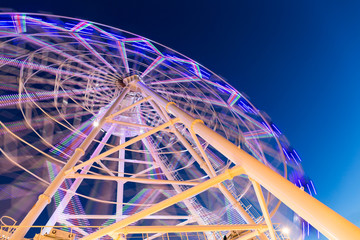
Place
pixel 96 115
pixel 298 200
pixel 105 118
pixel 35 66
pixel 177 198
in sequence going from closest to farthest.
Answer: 1. pixel 298 200
2. pixel 177 198
3. pixel 105 118
4. pixel 35 66
5. pixel 96 115

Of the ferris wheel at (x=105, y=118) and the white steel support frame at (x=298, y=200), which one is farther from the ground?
the ferris wheel at (x=105, y=118)

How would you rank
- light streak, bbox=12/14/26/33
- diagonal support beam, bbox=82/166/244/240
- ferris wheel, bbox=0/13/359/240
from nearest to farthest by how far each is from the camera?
diagonal support beam, bbox=82/166/244/240
light streak, bbox=12/14/26/33
ferris wheel, bbox=0/13/359/240

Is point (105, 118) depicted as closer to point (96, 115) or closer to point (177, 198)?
point (96, 115)

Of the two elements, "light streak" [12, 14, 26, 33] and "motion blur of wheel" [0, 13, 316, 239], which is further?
"motion blur of wheel" [0, 13, 316, 239]

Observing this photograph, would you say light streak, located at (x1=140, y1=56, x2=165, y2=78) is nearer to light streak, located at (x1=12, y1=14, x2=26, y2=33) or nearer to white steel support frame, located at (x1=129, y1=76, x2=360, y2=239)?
light streak, located at (x1=12, y1=14, x2=26, y2=33)

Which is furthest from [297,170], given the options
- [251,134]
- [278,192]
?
[278,192]

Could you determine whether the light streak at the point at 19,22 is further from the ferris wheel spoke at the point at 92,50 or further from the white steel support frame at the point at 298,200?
the white steel support frame at the point at 298,200

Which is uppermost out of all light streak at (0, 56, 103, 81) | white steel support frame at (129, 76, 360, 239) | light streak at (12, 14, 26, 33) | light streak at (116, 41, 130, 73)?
light streak at (116, 41, 130, 73)

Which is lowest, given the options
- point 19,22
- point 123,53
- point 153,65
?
point 19,22

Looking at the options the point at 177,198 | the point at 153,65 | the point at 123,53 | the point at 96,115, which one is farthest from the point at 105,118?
the point at 177,198

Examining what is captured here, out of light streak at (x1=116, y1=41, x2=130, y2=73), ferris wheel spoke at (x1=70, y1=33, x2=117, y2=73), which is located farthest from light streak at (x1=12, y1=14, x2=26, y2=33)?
light streak at (x1=116, y1=41, x2=130, y2=73)

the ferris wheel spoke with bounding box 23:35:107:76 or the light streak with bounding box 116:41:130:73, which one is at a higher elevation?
the light streak with bounding box 116:41:130:73

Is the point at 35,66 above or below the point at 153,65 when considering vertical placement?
below

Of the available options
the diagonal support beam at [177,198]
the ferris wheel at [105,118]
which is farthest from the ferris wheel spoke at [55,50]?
the diagonal support beam at [177,198]
